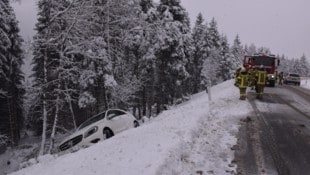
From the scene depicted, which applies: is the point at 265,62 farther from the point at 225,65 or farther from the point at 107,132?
the point at 225,65

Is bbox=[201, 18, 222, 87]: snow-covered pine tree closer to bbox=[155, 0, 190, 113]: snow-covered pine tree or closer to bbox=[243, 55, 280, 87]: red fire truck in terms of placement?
bbox=[155, 0, 190, 113]: snow-covered pine tree

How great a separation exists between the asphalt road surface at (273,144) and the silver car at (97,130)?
5455mm

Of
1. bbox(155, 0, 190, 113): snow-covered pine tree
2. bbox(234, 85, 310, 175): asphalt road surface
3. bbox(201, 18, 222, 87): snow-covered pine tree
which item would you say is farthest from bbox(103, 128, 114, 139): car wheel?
bbox(201, 18, 222, 87): snow-covered pine tree

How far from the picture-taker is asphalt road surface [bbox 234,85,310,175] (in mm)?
7242

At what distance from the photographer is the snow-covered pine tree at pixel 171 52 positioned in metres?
33.4

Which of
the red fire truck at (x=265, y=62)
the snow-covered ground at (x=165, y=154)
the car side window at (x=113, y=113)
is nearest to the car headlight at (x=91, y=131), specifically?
the car side window at (x=113, y=113)

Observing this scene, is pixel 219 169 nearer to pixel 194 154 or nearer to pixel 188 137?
pixel 194 154

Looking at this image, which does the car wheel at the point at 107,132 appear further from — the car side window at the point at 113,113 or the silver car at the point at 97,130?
the car side window at the point at 113,113

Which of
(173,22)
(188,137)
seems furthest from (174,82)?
(188,137)

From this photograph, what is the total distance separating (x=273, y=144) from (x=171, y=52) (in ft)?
86.6

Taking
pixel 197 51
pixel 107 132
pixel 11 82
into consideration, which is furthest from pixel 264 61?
pixel 197 51

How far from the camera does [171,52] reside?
34938mm

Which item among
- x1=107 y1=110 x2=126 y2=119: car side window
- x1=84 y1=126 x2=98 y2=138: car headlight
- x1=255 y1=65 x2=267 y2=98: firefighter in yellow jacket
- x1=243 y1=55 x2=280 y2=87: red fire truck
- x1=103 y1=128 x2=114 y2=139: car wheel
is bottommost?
x1=103 y1=128 x2=114 y2=139: car wheel

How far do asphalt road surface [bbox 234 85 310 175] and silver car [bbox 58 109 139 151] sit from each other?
545 cm
